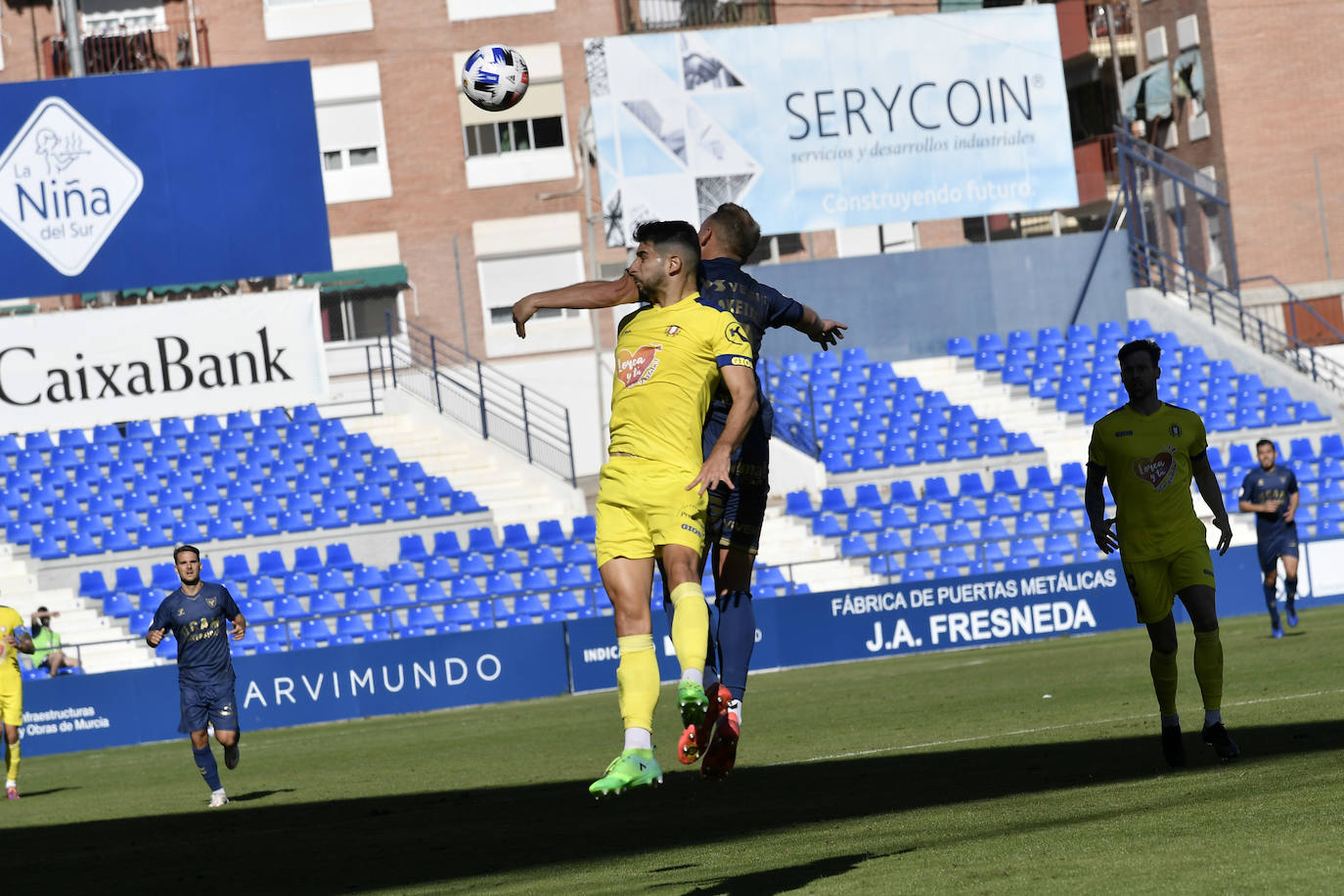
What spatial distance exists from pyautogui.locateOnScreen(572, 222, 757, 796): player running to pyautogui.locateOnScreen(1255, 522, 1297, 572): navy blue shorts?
575 inches

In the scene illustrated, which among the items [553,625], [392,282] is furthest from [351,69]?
[553,625]

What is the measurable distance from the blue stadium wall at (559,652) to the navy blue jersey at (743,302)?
14.9m

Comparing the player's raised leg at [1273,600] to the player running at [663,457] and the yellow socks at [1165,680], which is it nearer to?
the yellow socks at [1165,680]

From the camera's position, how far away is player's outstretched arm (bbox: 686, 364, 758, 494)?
7075 millimetres

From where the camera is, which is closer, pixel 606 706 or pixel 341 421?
pixel 606 706

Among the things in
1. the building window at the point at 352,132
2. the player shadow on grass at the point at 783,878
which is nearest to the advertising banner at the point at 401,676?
the player shadow on grass at the point at 783,878

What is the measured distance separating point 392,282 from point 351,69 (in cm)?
484

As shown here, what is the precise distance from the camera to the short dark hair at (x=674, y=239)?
7.50 meters

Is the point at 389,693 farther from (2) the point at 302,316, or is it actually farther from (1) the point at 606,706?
(2) the point at 302,316

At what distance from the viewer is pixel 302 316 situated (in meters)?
28.3

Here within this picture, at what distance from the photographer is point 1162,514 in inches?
396

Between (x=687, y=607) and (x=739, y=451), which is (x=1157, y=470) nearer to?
(x=739, y=451)

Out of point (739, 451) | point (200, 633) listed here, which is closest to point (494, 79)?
point (739, 451)

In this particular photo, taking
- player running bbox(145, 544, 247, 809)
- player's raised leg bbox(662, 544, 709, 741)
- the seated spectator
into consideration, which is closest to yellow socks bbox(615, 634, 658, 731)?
player's raised leg bbox(662, 544, 709, 741)
